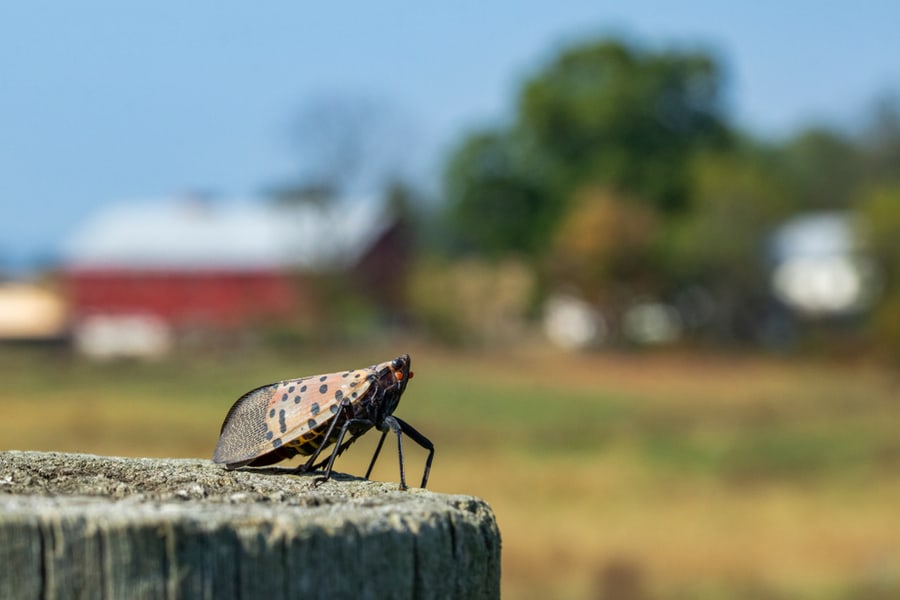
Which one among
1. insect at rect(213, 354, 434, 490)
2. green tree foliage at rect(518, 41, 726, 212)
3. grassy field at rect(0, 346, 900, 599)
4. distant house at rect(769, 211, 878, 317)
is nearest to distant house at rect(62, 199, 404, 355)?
green tree foliage at rect(518, 41, 726, 212)

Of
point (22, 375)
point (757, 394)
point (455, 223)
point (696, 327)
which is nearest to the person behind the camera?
point (757, 394)

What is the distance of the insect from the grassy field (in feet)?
50.2

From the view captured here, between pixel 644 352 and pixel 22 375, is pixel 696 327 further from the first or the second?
pixel 22 375

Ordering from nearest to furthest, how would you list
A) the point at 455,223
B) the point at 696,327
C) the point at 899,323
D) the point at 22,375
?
the point at 22,375 < the point at 899,323 < the point at 696,327 < the point at 455,223

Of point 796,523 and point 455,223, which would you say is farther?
point 455,223

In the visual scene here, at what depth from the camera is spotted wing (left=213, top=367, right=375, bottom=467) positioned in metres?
3.65

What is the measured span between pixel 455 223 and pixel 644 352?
2162 centimetres

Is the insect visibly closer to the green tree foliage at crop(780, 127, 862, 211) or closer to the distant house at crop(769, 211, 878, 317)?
the distant house at crop(769, 211, 878, 317)

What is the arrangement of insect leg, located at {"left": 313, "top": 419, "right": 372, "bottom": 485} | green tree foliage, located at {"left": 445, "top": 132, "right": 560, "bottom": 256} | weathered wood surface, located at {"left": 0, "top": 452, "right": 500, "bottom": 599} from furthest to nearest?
green tree foliage, located at {"left": 445, "top": 132, "right": 560, "bottom": 256} → insect leg, located at {"left": 313, "top": 419, "right": 372, "bottom": 485} → weathered wood surface, located at {"left": 0, "top": 452, "right": 500, "bottom": 599}

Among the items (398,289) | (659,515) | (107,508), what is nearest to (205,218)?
(398,289)

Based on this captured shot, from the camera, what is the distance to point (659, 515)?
26703mm

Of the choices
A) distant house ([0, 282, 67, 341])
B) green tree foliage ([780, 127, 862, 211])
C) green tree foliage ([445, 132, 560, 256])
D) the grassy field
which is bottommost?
the grassy field

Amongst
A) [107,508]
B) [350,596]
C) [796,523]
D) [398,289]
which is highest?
[398,289]

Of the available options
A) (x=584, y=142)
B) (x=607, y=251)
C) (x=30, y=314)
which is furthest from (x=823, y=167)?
(x=30, y=314)
